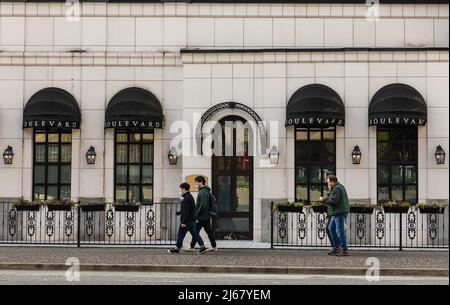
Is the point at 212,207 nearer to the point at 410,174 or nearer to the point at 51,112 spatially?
the point at 51,112

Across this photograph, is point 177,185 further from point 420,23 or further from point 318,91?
point 420,23

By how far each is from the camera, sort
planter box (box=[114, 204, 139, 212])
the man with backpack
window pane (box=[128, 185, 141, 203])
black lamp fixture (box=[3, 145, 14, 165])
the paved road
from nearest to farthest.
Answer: the paved road < the man with backpack < planter box (box=[114, 204, 139, 212]) < black lamp fixture (box=[3, 145, 14, 165]) < window pane (box=[128, 185, 141, 203])

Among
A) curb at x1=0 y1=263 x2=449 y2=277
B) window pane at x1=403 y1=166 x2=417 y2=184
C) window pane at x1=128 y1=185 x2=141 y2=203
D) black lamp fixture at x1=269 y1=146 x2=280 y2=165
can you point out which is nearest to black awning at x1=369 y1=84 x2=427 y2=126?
window pane at x1=403 y1=166 x2=417 y2=184

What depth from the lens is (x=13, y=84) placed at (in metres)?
21.9

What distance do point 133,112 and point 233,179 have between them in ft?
11.2

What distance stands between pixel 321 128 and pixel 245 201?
301 cm

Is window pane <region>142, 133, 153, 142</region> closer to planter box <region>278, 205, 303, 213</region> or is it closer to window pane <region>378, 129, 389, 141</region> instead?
planter box <region>278, 205, 303, 213</region>

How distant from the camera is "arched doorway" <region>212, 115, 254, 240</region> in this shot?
69.9ft

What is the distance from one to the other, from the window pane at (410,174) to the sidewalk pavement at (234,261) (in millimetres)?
3350

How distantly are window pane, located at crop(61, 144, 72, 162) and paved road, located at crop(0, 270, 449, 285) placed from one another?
7245mm

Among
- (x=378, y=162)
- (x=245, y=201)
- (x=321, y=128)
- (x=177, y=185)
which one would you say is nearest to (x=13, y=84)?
(x=177, y=185)

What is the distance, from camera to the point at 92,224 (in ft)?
68.1

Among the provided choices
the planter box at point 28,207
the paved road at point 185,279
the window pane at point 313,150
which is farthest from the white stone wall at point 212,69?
the paved road at point 185,279

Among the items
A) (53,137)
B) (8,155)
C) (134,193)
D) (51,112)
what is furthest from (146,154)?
(8,155)
